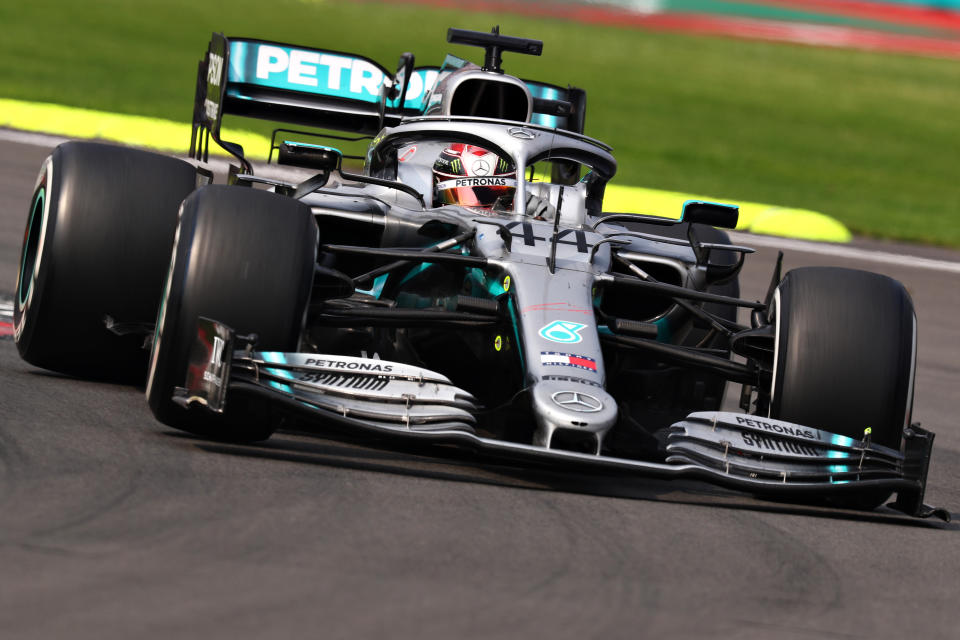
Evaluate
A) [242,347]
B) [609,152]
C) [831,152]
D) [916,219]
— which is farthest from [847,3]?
[242,347]

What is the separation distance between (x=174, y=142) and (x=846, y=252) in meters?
7.23

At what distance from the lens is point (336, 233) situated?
277 inches

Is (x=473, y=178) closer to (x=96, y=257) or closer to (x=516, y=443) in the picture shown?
(x=96, y=257)

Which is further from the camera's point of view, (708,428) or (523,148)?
(523,148)

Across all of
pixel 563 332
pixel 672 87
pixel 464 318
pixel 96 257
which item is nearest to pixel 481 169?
pixel 464 318

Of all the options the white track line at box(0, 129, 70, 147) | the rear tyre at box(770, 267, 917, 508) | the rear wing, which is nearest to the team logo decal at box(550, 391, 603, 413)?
the rear tyre at box(770, 267, 917, 508)

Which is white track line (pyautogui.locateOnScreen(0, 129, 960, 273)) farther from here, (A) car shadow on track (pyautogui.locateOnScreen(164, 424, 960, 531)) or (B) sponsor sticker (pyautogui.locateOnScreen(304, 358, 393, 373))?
(B) sponsor sticker (pyautogui.locateOnScreen(304, 358, 393, 373))

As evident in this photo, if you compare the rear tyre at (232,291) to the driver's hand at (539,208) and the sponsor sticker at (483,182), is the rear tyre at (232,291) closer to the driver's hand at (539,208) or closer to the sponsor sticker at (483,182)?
the driver's hand at (539,208)

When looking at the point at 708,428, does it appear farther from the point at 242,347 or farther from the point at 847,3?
the point at 847,3

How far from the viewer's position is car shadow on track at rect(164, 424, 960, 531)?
5594 mm

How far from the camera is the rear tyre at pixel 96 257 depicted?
6418mm

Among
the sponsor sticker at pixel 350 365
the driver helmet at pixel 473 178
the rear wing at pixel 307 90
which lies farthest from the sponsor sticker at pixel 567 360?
the rear wing at pixel 307 90

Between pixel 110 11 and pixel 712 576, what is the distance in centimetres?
3187

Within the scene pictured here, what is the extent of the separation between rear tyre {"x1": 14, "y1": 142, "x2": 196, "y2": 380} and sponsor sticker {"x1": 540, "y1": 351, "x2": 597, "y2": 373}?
1837mm
